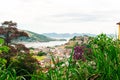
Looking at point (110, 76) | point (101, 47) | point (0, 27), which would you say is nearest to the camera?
point (110, 76)

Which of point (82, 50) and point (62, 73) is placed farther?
point (82, 50)

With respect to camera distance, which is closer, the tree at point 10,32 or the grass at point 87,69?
the grass at point 87,69

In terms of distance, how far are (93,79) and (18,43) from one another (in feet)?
92.1

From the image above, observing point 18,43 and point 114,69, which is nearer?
point 114,69

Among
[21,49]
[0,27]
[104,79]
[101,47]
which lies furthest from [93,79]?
[0,27]

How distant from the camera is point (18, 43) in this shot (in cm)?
3147

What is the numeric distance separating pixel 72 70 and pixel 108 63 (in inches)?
12.8

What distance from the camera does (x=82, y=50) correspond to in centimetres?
437

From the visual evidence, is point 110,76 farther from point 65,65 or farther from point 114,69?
point 65,65

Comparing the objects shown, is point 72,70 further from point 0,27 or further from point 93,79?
point 0,27

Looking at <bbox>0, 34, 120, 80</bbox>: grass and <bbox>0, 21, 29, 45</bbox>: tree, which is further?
<bbox>0, 21, 29, 45</bbox>: tree

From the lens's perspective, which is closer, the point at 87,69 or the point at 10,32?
the point at 87,69

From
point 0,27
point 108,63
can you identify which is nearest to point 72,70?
point 108,63

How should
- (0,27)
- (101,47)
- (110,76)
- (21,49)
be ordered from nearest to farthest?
(110,76) → (101,47) → (21,49) → (0,27)
